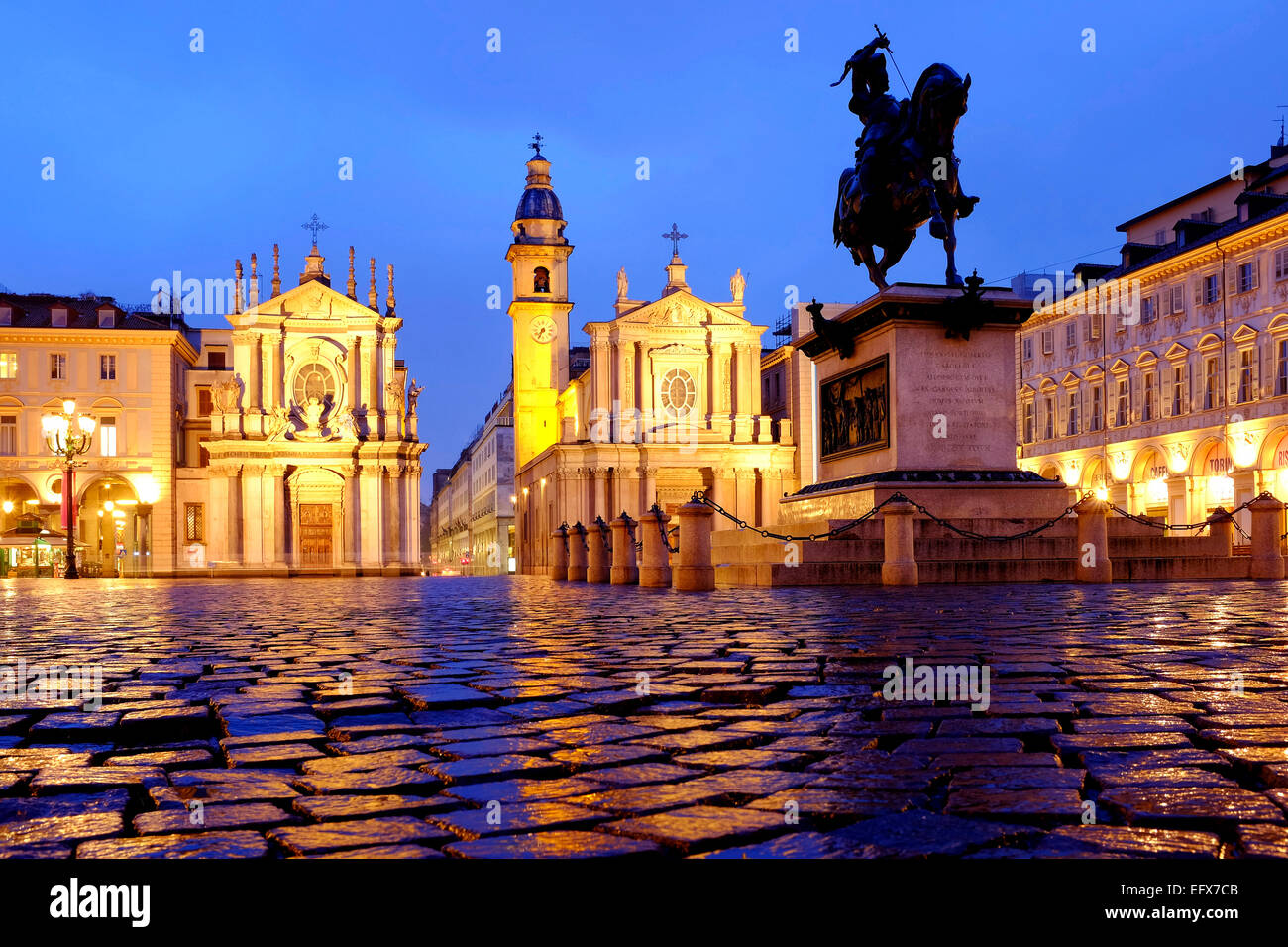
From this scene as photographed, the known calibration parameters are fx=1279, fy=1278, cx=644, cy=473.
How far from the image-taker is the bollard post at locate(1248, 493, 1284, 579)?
18.0m

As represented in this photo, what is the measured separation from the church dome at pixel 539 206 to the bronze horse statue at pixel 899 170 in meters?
51.3

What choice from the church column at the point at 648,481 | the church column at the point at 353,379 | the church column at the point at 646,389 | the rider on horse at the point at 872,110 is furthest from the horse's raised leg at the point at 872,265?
the church column at the point at 353,379

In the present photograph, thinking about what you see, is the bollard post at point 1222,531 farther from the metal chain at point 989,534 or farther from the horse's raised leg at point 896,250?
the horse's raised leg at point 896,250

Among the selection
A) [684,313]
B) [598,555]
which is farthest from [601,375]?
[598,555]

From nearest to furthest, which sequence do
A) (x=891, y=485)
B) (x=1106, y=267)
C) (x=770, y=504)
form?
(x=891, y=485) < (x=1106, y=267) < (x=770, y=504)

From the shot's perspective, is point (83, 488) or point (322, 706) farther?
point (83, 488)

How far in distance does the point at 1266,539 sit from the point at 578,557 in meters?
14.5

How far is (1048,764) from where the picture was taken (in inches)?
135

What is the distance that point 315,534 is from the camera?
5909cm

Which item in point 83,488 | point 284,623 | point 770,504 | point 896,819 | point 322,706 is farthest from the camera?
point 770,504

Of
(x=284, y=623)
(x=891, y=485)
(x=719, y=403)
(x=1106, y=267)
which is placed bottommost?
(x=284, y=623)
